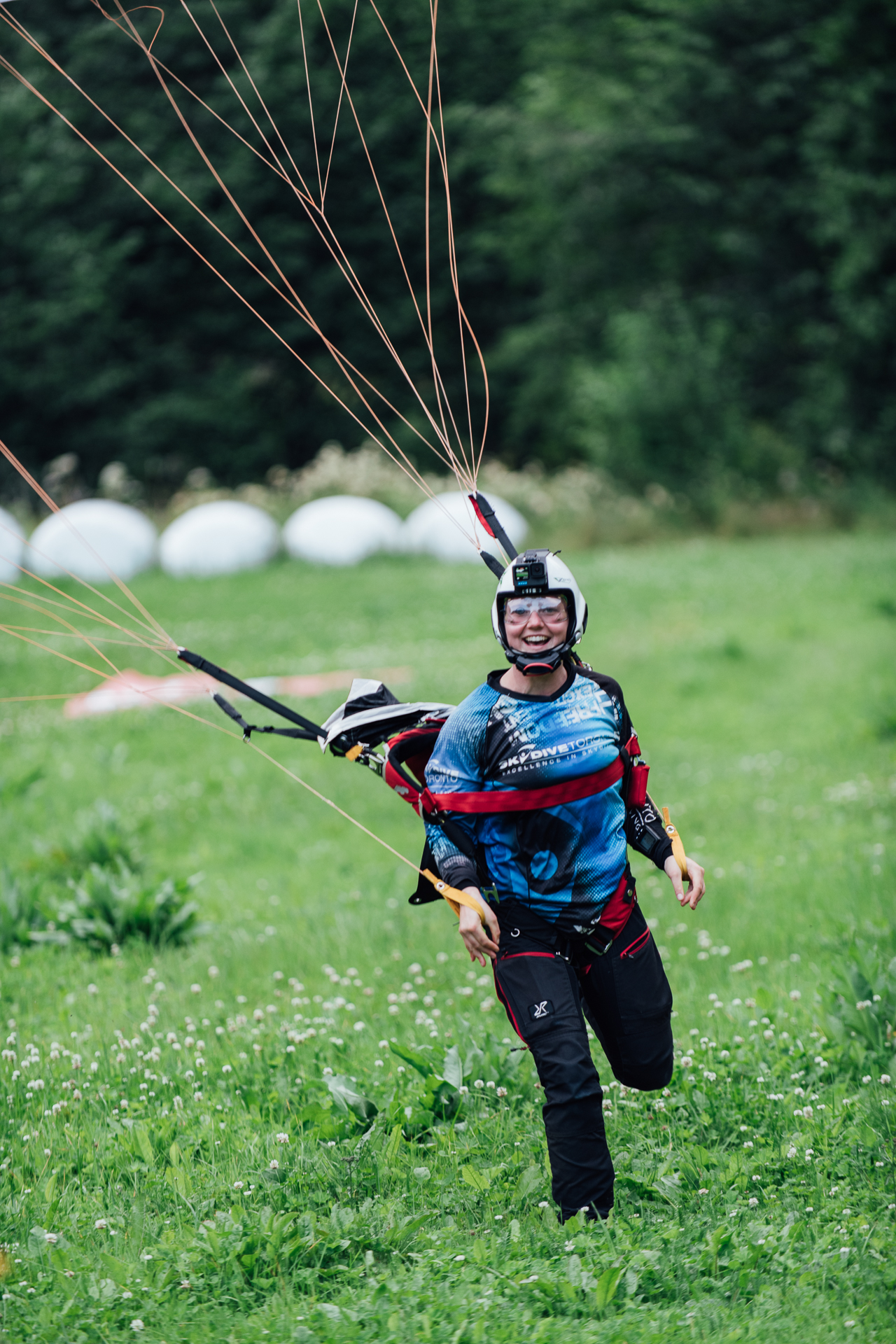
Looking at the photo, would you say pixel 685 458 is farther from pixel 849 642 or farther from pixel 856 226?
pixel 849 642

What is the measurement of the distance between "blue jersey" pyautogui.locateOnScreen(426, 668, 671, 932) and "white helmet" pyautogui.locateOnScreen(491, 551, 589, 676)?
0.48ft

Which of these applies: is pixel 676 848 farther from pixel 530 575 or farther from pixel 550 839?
pixel 530 575

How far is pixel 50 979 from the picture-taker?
736 cm

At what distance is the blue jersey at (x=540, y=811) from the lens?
446 cm

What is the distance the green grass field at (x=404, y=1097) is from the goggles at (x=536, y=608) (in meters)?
1.90

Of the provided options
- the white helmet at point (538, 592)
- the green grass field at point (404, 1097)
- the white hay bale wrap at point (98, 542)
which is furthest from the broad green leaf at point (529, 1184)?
the white hay bale wrap at point (98, 542)

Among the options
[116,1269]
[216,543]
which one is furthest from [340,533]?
[116,1269]

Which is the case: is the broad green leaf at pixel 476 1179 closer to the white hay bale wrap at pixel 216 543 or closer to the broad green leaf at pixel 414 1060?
the broad green leaf at pixel 414 1060

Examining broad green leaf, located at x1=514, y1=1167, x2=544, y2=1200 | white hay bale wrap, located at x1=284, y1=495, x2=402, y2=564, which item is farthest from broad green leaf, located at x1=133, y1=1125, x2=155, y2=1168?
white hay bale wrap, located at x1=284, y1=495, x2=402, y2=564

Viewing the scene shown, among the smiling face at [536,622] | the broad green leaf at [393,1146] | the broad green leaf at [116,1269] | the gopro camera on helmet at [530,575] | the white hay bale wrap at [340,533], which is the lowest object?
the broad green leaf at [116,1269]

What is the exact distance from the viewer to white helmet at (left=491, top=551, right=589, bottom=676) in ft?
14.6

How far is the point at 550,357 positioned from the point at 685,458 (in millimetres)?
10201

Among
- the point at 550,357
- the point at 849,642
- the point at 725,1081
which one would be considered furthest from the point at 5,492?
the point at 725,1081

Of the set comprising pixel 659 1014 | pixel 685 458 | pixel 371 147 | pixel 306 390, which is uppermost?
pixel 371 147
